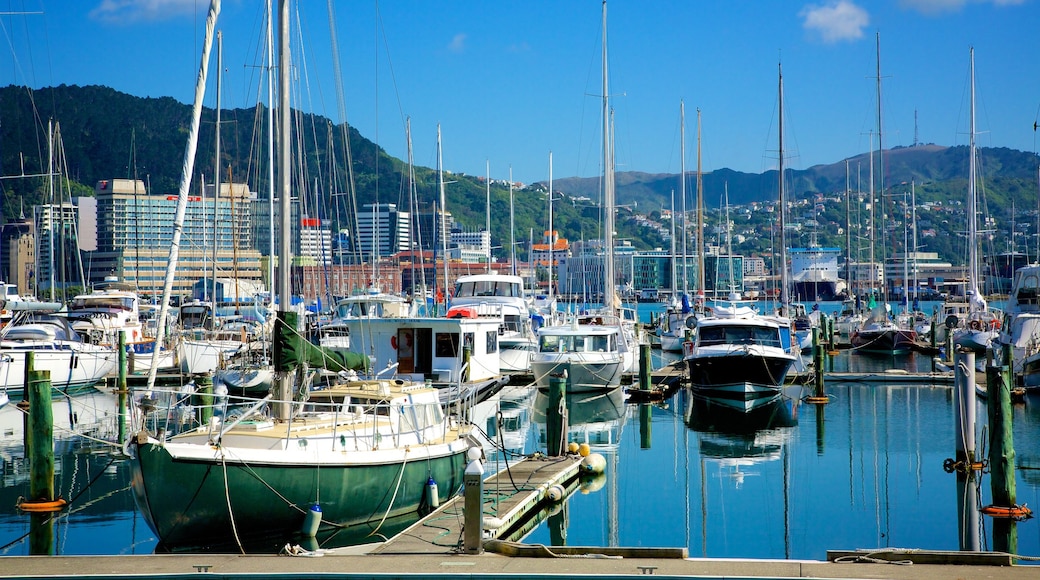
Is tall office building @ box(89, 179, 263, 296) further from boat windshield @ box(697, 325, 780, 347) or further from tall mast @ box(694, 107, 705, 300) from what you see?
boat windshield @ box(697, 325, 780, 347)

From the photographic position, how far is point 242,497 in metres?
16.2

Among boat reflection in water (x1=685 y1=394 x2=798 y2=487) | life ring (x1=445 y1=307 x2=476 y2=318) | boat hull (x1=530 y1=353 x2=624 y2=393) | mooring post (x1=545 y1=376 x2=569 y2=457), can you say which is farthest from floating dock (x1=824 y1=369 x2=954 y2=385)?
mooring post (x1=545 y1=376 x2=569 y2=457)

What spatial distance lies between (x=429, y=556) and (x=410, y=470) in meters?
4.71

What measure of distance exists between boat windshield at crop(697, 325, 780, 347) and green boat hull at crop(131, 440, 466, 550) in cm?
2268

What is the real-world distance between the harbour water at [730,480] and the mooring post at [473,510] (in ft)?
13.2

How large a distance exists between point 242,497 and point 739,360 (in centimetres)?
2392

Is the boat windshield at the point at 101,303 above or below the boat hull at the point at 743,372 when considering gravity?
above

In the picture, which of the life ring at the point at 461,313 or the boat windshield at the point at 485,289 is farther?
the boat windshield at the point at 485,289

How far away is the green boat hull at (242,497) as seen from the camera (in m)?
15.8

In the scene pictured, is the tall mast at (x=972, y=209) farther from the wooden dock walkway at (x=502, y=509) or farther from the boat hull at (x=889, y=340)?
the wooden dock walkway at (x=502, y=509)

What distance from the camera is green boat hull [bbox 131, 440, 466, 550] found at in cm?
1584

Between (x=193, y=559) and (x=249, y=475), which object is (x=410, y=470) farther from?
(x=193, y=559)

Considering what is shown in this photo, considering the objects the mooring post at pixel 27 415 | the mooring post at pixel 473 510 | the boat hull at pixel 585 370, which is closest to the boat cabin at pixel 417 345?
the boat hull at pixel 585 370

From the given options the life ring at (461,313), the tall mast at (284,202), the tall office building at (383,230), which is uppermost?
the tall office building at (383,230)
